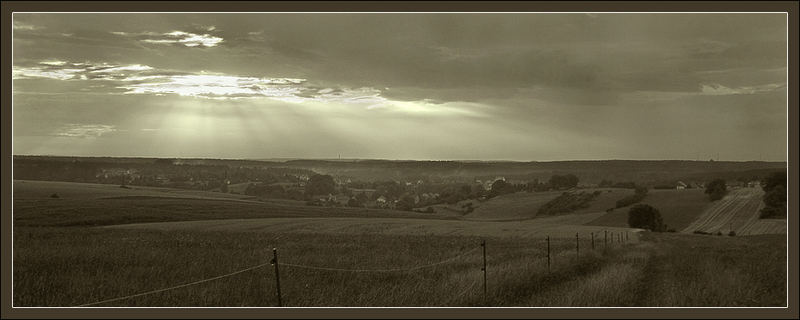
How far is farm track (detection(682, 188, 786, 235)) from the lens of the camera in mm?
70575

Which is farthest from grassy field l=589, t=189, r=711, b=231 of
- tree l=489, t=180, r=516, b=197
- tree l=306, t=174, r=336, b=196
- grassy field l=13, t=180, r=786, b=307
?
grassy field l=13, t=180, r=786, b=307

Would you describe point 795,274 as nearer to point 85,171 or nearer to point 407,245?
point 407,245

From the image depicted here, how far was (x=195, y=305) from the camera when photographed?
13008 mm

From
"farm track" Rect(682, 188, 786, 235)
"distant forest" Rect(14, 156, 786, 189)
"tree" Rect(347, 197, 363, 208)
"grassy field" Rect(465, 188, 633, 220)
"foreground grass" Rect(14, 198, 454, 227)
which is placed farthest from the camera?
"grassy field" Rect(465, 188, 633, 220)

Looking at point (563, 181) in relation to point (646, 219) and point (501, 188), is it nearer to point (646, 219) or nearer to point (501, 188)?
point (501, 188)

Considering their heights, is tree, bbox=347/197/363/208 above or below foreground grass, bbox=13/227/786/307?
below

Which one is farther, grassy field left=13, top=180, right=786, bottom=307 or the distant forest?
the distant forest

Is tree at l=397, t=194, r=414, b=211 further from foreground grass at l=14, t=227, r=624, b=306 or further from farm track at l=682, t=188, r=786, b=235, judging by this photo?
foreground grass at l=14, t=227, r=624, b=306

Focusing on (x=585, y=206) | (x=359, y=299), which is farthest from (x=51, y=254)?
(x=585, y=206)

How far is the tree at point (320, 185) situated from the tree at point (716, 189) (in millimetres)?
56291

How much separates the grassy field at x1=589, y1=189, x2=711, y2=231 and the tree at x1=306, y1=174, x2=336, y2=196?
40783mm

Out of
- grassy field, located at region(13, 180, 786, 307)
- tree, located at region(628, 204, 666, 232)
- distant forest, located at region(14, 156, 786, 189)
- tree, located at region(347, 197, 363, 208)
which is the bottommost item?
tree, located at region(628, 204, 666, 232)

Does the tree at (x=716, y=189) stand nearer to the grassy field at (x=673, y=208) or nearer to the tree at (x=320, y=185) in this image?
the grassy field at (x=673, y=208)

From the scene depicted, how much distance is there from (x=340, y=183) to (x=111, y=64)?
250 feet
